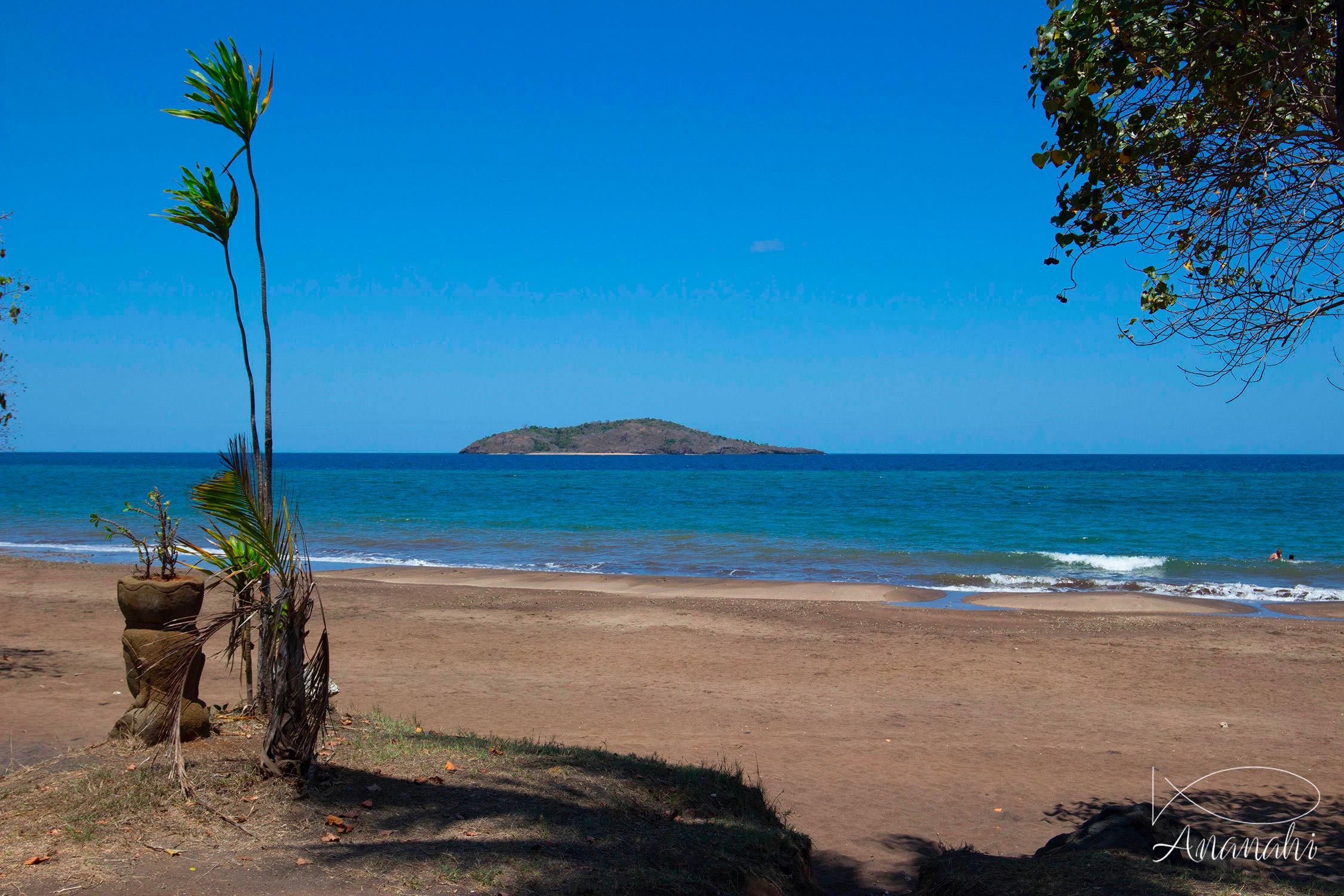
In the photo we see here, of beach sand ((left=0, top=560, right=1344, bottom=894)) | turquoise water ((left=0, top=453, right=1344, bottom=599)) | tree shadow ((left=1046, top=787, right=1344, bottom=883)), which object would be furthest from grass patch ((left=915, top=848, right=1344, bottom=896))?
turquoise water ((left=0, top=453, right=1344, bottom=599))

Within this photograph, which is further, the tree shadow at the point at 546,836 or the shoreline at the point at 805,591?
the shoreline at the point at 805,591

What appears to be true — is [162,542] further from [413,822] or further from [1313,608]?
[1313,608]

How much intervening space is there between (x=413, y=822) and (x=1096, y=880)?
3482 millimetres

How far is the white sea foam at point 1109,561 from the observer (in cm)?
2403

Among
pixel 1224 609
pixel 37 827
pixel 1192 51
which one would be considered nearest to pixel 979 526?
pixel 1224 609

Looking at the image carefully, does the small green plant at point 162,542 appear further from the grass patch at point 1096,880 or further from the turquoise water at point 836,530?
the turquoise water at point 836,530

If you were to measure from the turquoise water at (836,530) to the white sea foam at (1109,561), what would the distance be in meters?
0.13

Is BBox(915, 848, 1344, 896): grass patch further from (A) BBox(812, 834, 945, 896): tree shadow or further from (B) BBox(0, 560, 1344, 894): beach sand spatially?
(B) BBox(0, 560, 1344, 894): beach sand

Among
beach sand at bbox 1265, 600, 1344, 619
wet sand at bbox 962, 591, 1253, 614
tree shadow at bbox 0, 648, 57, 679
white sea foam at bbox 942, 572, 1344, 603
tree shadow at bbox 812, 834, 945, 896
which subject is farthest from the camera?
white sea foam at bbox 942, 572, 1344, 603

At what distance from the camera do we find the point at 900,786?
698 cm

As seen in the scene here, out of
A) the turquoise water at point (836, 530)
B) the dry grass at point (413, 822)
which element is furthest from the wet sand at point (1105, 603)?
the dry grass at point (413, 822)

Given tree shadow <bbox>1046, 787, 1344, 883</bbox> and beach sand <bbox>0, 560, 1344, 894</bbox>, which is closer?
tree shadow <bbox>1046, 787, 1344, 883</bbox>

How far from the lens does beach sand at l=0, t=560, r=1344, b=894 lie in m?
6.76

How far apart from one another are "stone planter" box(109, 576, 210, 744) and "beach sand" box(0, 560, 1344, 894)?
1.50 meters
